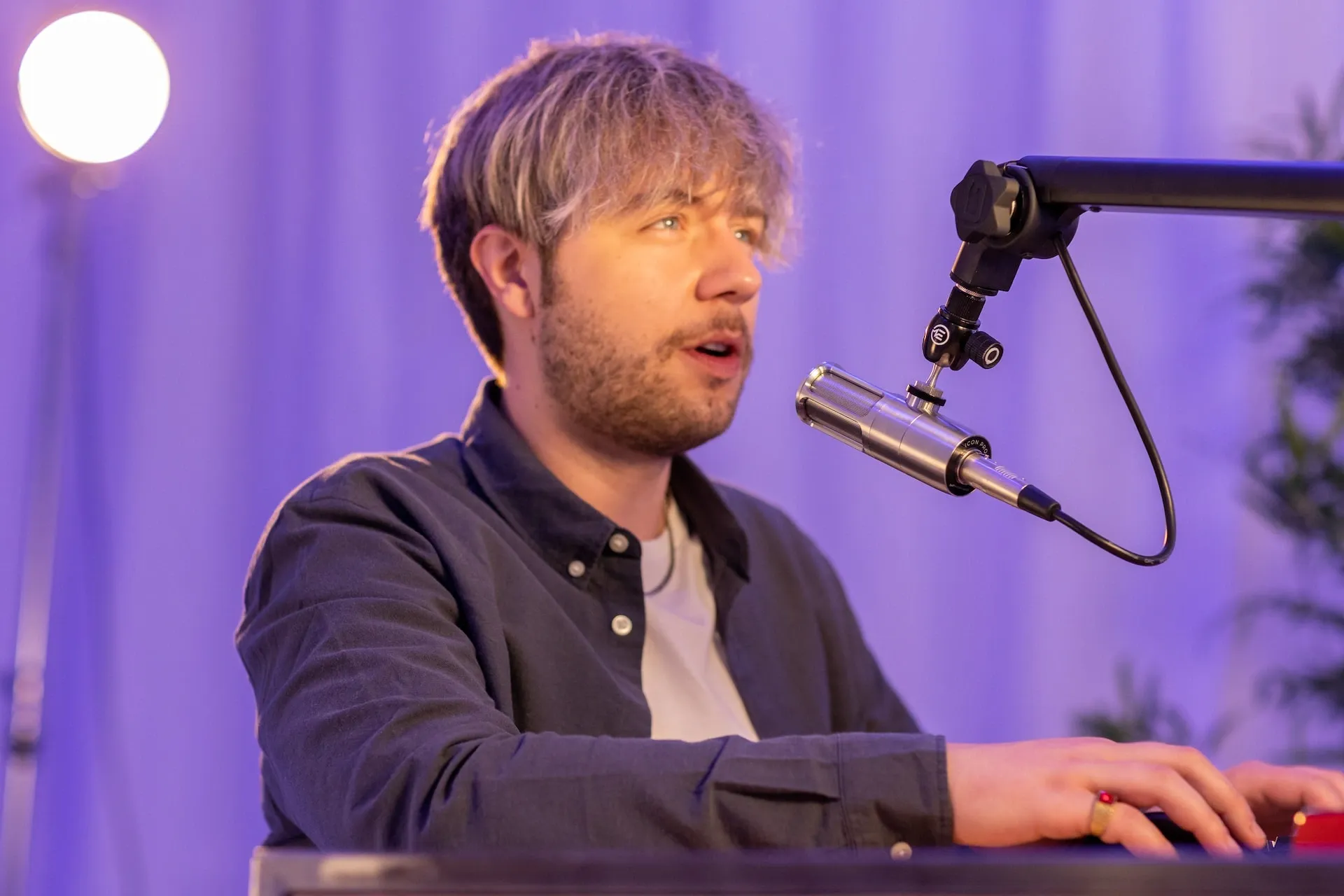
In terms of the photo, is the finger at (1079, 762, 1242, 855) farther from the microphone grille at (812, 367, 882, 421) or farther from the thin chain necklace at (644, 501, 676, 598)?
the thin chain necklace at (644, 501, 676, 598)

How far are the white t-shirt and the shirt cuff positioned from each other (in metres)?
0.56

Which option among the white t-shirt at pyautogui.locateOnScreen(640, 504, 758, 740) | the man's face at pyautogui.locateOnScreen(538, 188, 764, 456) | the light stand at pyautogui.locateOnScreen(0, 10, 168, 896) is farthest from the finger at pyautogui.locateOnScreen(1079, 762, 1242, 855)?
the light stand at pyautogui.locateOnScreen(0, 10, 168, 896)

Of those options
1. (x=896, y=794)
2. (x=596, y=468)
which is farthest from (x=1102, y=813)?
(x=596, y=468)

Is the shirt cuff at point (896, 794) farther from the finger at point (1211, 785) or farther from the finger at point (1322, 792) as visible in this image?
the finger at point (1322, 792)

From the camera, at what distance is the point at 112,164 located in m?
2.39

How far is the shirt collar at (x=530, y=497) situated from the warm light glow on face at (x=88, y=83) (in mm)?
1102

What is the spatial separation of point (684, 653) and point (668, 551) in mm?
150

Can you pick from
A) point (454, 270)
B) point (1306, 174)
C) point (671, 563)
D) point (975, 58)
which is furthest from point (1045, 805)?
point (975, 58)

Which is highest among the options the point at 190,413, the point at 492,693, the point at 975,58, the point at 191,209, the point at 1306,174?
the point at 975,58

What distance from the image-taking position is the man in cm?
84

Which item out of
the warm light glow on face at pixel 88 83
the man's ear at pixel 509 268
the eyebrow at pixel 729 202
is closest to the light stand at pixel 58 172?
the warm light glow on face at pixel 88 83

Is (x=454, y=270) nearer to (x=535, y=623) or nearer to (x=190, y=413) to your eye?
(x=535, y=623)

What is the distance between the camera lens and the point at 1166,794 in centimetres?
80

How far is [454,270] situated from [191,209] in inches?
44.8
